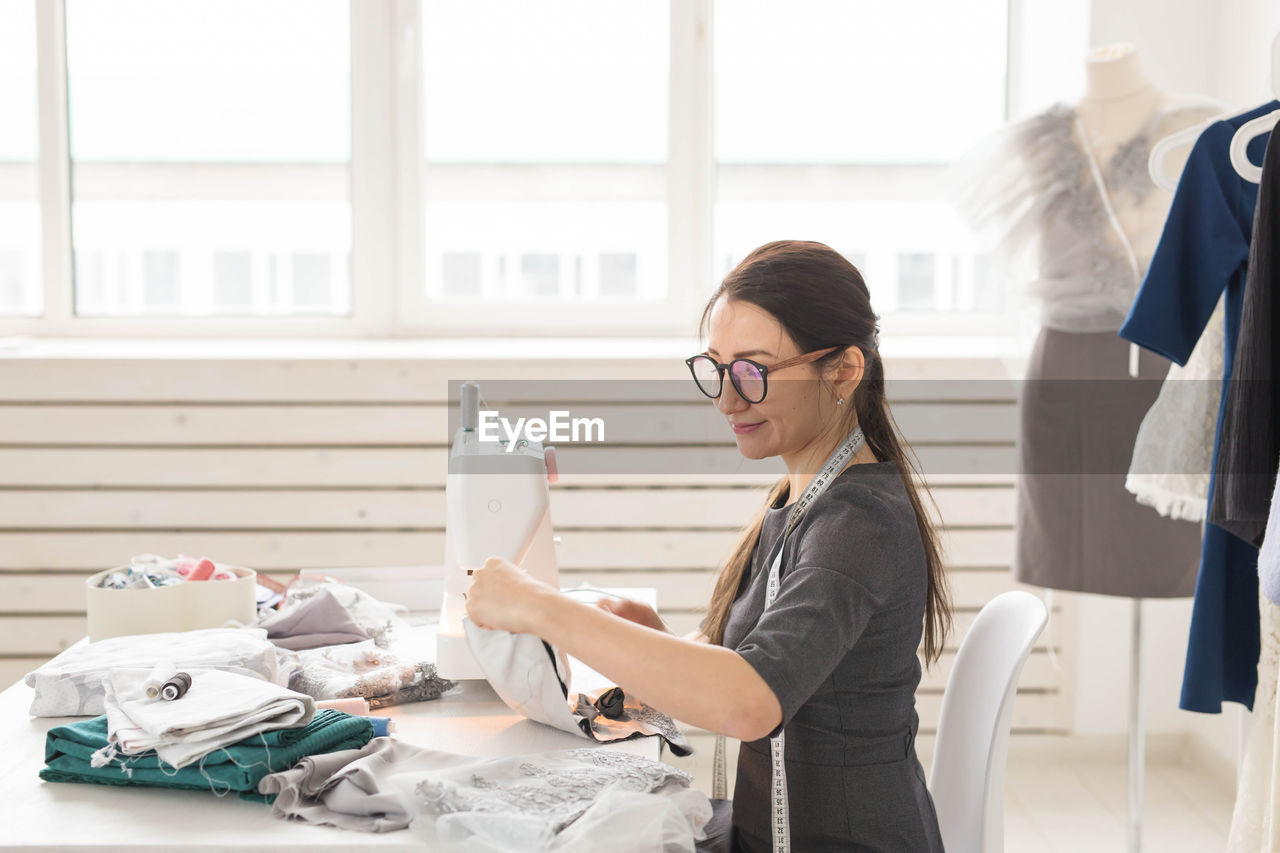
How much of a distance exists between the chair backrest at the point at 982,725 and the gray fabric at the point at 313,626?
89 centimetres

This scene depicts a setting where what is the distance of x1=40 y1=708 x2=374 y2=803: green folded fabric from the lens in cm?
119

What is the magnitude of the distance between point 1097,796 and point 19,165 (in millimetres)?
3513

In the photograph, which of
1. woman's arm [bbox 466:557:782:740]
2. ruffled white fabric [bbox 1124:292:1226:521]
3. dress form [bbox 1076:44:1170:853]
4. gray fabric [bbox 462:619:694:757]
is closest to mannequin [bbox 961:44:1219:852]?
dress form [bbox 1076:44:1170:853]

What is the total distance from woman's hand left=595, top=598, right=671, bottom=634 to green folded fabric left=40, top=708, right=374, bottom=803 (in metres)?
0.47

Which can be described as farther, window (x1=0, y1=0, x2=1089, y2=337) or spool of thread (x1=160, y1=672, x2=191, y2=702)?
window (x1=0, y1=0, x2=1089, y2=337)

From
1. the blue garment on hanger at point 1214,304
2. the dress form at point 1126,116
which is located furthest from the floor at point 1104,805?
the blue garment on hanger at point 1214,304

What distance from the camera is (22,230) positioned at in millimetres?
3385

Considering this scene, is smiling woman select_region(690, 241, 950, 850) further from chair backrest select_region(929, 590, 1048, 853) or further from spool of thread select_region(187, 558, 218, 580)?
spool of thread select_region(187, 558, 218, 580)

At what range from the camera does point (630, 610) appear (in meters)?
1.67

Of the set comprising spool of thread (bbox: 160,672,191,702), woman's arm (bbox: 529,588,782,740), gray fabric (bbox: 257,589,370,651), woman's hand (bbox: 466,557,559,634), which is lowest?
gray fabric (bbox: 257,589,370,651)

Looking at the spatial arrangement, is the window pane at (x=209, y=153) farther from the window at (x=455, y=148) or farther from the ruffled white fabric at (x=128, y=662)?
the ruffled white fabric at (x=128, y=662)

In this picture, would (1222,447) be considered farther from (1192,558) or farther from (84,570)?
(84,570)

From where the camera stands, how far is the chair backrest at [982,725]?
1.54m

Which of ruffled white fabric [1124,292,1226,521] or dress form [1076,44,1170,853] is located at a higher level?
dress form [1076,44,1170,853]
